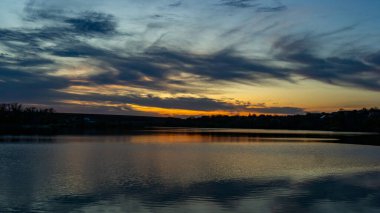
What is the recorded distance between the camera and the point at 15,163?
92.3 feet

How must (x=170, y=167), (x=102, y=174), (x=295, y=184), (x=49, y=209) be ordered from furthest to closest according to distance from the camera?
(x=170, y=167) < (x=102, y=174) < (x=295, y=184) < (x=49, y=209)

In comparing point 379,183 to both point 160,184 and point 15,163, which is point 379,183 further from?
point 15,163

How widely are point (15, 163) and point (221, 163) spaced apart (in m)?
13.5

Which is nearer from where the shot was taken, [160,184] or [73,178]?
[160,184]

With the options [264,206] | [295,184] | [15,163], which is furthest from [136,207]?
[15,163]

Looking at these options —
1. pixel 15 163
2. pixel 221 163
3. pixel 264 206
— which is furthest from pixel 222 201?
pixel 15 163

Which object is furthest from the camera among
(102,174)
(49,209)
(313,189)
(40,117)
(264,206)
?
(40,117)

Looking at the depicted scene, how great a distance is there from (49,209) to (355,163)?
2370 cm

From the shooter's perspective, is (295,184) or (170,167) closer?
(295,184)

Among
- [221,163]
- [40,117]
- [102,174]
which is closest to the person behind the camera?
[102,174]

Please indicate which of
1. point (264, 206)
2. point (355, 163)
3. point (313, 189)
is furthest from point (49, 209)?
point (355, 163)

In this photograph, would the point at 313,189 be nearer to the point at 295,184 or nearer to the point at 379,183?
the point at 295,184

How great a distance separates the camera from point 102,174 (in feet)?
77.9

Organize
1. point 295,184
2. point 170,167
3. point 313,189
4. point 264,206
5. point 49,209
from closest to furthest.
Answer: point 49,209 < point 264,206 < point 313,189 < point 295,184 < point 170,167
